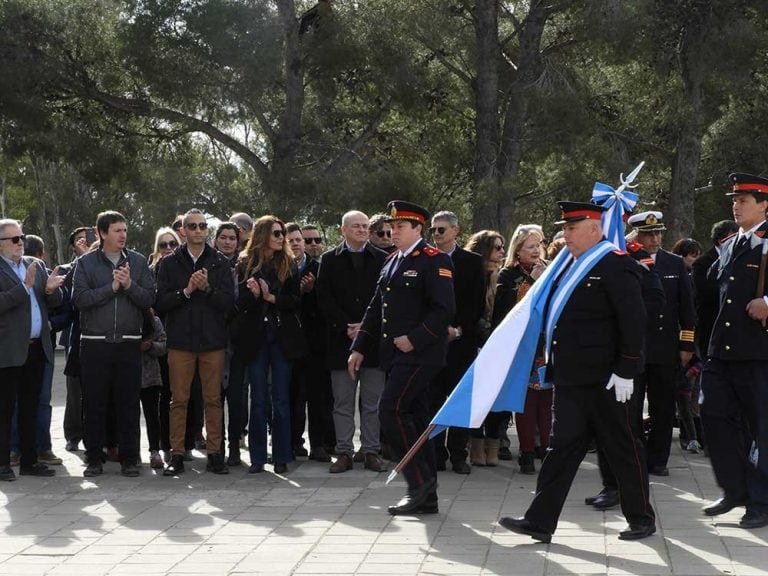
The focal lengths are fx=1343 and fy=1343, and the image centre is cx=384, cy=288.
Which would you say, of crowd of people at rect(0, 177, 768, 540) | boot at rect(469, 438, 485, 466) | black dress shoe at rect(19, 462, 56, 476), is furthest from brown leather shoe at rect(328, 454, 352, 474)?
black dress shoe at rect(19, 462, 56, 476)

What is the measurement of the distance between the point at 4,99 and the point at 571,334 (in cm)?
1755

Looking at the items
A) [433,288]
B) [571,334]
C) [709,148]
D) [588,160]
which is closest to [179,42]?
[588,160]

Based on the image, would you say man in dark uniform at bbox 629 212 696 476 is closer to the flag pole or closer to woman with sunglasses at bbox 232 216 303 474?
the flag pole

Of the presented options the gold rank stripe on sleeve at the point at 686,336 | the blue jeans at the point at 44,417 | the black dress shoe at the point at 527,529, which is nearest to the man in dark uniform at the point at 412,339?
the black dress shoe at the point at 527,529

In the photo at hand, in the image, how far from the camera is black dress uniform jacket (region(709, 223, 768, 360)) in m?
7.95

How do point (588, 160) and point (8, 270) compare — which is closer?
point (8, 270)

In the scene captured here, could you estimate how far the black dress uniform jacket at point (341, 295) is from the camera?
1045cm

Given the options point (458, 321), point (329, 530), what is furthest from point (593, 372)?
point (458, 321)

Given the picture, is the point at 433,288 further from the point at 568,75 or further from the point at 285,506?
the point at 568,75

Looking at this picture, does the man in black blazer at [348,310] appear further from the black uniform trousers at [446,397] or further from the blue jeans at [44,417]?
the blue jeans at [44,417]

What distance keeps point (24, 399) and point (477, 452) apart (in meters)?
3.52

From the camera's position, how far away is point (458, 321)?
1039 centimetres

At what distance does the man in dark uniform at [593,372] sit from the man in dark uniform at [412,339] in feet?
3.15

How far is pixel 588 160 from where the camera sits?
22516mm
